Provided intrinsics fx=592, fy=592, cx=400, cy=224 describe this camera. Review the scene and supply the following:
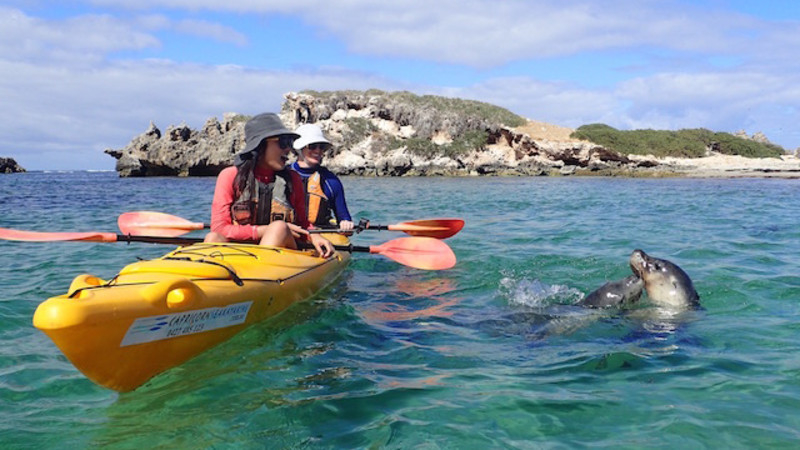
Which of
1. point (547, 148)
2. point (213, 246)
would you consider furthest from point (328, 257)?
point (547, 148)

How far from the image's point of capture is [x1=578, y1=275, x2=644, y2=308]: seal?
5188 mm

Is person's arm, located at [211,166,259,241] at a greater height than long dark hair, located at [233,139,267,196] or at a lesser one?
lesser

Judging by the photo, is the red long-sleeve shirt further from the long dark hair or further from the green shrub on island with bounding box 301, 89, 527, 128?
the green shrub on island with bounding box 301, 89, 527, 128

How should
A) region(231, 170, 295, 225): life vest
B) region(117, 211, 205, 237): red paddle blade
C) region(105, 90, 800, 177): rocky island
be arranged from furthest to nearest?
region(105, 90, 800, 177): rocky island, region(117, 211, 205, 237): red paddle blade, region(231, 170, 295, 225): life vest

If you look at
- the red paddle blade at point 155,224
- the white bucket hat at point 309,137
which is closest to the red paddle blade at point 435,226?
the white bucket hat at point 309,137

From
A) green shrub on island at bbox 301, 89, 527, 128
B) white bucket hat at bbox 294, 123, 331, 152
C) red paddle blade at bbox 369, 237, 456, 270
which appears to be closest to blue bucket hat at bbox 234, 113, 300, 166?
white bucket hat at bbox 294, 123, 331, 152

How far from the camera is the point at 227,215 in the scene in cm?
520

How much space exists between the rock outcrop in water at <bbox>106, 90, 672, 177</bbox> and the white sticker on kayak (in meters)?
33.8

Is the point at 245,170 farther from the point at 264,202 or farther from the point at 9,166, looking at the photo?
the point at 9,166

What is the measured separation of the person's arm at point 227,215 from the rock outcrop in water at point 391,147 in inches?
1291

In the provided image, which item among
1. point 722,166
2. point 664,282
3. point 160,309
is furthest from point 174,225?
point 722,166

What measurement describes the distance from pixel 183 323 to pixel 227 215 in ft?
5.75

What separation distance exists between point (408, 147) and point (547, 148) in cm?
913

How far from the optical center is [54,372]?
3953 millimetres
